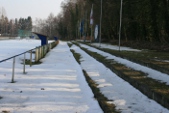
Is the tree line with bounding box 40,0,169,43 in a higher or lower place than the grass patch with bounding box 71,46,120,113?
higher

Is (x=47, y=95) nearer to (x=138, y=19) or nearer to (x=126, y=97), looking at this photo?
(x=126, y=97)

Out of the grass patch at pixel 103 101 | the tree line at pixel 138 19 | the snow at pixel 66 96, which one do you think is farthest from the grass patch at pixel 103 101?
the tree line at pixel 138 19

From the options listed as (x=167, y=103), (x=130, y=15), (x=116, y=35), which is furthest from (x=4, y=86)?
(x=116, y=35)

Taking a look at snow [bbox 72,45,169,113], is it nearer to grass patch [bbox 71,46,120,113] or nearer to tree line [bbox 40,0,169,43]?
grass patch [bbox 71,46,120,113]

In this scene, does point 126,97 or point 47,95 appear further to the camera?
point 47,95

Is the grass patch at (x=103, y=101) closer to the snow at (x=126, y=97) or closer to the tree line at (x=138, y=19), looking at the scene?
the snow at (x=126, y=97)

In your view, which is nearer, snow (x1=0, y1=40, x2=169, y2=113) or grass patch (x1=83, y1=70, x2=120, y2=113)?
grass patch (x1=83, y1=70, x2=120, y2=113)

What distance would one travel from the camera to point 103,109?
6590 millimetres

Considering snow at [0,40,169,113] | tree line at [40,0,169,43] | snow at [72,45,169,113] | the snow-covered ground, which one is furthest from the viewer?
tree line at [40,0,169,43]

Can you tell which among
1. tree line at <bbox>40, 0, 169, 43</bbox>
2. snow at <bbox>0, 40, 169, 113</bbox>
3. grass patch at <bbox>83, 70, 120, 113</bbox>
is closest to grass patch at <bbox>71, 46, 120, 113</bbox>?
grass patch at <bbox>83, 70, 120, 113</bbox>

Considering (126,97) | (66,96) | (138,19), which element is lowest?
(66,96)

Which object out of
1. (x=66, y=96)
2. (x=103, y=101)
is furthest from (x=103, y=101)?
(x=66, y=96)

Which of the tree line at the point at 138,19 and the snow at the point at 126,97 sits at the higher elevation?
the tree line at the point at 138,19

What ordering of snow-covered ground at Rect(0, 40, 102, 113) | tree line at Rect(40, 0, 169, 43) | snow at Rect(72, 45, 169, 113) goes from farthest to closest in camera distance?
tree line at Rect(40, 0, 169, 43) → snow-covered ground at Rect(0, 40, 102, 113) → snow at Rect(72, 45, 169, 113)
